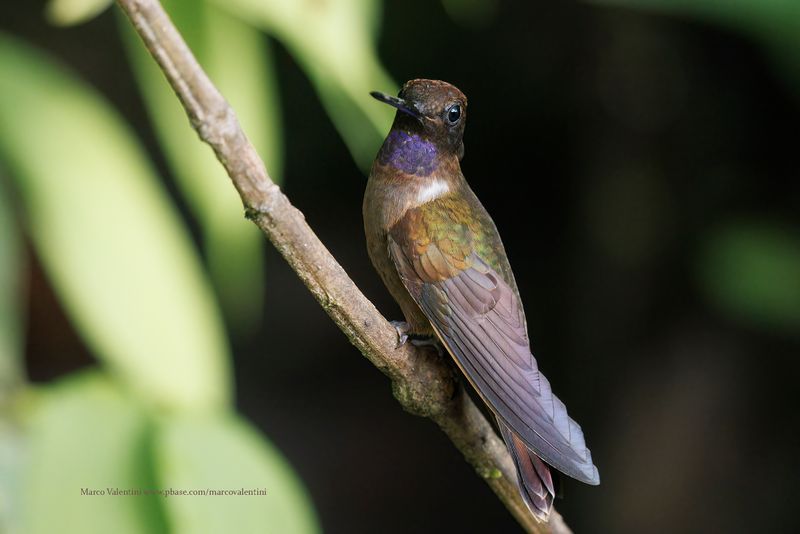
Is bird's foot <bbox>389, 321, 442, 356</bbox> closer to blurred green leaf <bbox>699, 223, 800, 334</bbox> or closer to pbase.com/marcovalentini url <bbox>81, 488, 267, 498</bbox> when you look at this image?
pbase.com/marcovalentini url <bbox>81, 488, 267, 498</bbox>

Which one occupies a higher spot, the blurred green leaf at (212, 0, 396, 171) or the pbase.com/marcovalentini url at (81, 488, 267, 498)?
the blurred green leaf at (212, 0, 396, 171)

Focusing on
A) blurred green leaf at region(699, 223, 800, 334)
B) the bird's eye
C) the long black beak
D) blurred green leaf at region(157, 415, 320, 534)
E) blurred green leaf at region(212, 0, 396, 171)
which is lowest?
blurred green leaf at region(699, 223, 800, 334)

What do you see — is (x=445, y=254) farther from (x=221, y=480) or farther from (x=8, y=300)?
(x=8, y=300)

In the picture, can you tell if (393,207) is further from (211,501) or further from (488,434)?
(211,501)

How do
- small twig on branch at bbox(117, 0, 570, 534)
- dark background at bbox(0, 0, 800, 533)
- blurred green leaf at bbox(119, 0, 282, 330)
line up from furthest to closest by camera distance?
dark background at bbox(0, 0, 800, 533), blurred green leaf at bbox(119, 0, 282, 330), small twig on branch at bbox(117, 0, 570, 534)

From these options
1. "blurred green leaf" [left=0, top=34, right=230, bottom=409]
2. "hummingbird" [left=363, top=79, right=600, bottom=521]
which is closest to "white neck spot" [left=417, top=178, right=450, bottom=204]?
"hummingbird" [left=363, top=79, right=600, bottom=521]

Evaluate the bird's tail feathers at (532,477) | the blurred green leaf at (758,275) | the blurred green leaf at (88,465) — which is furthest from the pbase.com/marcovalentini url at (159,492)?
the blurred green leaf at (758,275)

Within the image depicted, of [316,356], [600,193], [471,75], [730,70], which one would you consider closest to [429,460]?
[316,356]
